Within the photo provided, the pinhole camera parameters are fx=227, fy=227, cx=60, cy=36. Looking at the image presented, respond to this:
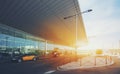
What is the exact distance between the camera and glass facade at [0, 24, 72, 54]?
4275cm

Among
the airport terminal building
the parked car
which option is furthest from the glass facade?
the parked car

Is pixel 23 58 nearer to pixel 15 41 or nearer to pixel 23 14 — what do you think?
pixel 23 14

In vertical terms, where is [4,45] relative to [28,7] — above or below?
below

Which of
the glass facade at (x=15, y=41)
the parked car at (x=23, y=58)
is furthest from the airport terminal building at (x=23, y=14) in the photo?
the parked car at (x=23, y=58)

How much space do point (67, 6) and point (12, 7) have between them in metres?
8.22

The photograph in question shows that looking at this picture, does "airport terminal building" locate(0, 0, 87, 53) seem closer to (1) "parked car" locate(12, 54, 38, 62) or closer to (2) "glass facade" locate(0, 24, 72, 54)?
(2) "glass facade" locate(0, 24, 72, 54)

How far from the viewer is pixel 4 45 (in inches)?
1692

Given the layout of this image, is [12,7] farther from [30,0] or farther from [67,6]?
[67,6]

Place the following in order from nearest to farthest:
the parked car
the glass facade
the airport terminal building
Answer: the airport terminal building, the parked car, the glass facade

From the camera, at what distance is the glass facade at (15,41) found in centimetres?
4275

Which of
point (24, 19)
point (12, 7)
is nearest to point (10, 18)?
point (24, 19)

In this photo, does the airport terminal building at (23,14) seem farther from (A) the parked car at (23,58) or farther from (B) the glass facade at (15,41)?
(A) the parked car at (23,58)

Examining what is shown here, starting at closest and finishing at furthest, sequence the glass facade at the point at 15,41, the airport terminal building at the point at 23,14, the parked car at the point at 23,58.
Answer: the airport terminal building at the point at 23,14, the parked car at the point at 23,58, the glass facade at the point at 15,41

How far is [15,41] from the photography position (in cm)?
4844
